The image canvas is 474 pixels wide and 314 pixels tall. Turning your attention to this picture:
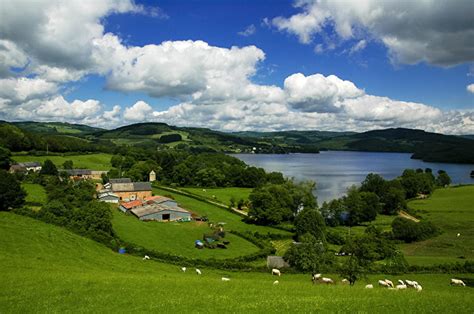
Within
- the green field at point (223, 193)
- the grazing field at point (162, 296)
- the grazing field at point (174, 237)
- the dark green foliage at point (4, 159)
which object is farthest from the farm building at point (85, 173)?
the grazing field at point (162, 296)

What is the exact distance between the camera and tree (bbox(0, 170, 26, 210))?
164ft

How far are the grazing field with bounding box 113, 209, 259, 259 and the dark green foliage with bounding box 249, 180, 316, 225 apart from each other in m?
11.9

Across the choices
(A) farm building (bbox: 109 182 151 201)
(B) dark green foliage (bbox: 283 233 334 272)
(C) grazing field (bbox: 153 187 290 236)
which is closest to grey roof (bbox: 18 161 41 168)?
(A) farm building (bbox: 109 182 151 201)

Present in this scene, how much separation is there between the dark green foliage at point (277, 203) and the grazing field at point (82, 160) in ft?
226

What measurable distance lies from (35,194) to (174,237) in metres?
31.3

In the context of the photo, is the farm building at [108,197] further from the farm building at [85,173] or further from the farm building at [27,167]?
the farm building at [85,173]

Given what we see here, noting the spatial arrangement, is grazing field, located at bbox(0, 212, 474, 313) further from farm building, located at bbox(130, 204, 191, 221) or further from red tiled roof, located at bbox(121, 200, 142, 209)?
red tiled roof, located at bbox(121, 200, 142, 209)

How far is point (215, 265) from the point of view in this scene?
39812 millimetres

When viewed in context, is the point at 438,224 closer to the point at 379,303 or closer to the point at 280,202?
A: the point at 280,202

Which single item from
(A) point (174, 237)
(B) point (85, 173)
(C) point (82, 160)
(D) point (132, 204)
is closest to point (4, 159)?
(B) point (85, 173)

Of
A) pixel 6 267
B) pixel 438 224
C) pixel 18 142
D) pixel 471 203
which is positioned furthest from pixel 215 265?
pixel 18 142

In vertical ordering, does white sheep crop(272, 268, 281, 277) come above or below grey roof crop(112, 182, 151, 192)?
below

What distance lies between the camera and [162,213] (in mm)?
63938

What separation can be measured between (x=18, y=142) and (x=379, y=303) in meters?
128
